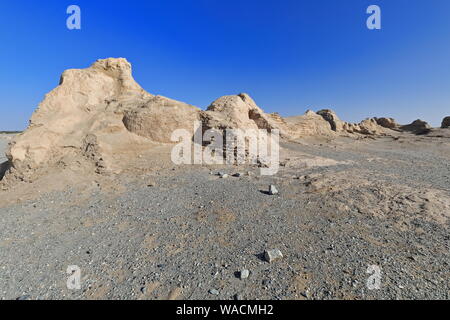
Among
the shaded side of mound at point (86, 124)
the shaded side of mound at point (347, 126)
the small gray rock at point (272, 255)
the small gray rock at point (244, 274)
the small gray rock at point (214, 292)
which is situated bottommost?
the small gray rock at point (214, 292)

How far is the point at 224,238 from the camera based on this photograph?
3941mm

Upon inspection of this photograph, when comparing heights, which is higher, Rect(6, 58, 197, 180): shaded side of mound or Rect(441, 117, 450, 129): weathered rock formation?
Rect(441, 117, 450, 129): weathered rock formation

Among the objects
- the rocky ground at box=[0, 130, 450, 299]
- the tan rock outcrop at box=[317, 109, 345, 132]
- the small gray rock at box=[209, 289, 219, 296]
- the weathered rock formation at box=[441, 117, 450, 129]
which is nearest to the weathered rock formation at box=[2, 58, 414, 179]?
the rocky ground at box=[0, 130, 450, 299]

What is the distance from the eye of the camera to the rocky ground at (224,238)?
277cm

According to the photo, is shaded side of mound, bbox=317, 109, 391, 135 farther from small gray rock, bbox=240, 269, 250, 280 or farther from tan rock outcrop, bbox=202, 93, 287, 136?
small gray rock, bbox=240, 269, 250, 280

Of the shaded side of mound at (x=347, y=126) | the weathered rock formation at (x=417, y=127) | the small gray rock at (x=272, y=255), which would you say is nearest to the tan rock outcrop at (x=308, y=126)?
the shaded side of mound at (x=347, y=126)

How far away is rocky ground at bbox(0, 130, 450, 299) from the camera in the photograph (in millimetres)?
2770

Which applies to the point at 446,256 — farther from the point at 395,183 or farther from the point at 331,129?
the point at 331,129

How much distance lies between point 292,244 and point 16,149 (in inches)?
380

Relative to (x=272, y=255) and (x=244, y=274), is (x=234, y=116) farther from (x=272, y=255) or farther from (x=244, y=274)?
(x=244, y=274)

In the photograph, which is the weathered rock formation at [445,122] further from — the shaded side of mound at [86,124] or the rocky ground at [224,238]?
the shaded side of mound at [86,124]

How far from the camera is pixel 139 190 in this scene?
6488 millimetres

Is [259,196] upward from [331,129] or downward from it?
downward
